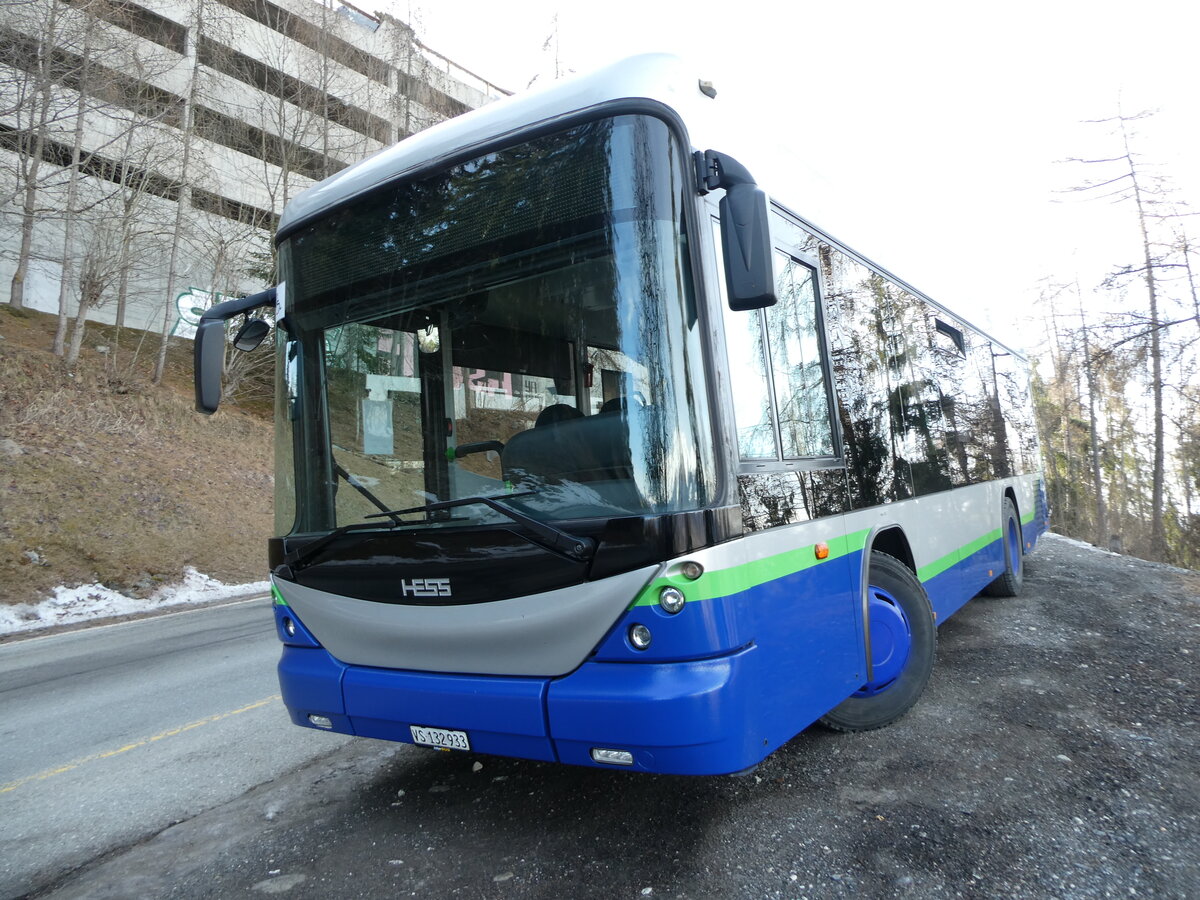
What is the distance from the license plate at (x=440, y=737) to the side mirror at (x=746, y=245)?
1945 mm

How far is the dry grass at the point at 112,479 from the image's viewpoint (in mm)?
12781

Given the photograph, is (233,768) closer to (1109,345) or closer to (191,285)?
(1109,345)

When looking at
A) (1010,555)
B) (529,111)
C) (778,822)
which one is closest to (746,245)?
(529,111)

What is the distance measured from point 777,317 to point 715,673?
5.60 ft

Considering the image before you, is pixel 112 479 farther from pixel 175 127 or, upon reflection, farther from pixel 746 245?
pixel 746 245

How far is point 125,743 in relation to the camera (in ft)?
16.4

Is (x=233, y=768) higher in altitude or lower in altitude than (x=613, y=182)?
lower

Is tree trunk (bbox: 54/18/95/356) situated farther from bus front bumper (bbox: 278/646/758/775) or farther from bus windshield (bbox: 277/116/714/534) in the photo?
bus front bumper (bbox: 278/646/758/775)

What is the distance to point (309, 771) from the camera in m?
4.22

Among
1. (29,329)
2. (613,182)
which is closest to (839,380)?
(613,182)

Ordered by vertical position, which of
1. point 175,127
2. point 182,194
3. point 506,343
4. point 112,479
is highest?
point 175,127

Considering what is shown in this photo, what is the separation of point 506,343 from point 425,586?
1048mm

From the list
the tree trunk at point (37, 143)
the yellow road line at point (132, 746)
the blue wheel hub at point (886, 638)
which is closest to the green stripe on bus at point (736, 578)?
the blue wheel hub at point (886, 638)

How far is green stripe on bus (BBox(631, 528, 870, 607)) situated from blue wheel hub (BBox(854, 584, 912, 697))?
0.93 meters
